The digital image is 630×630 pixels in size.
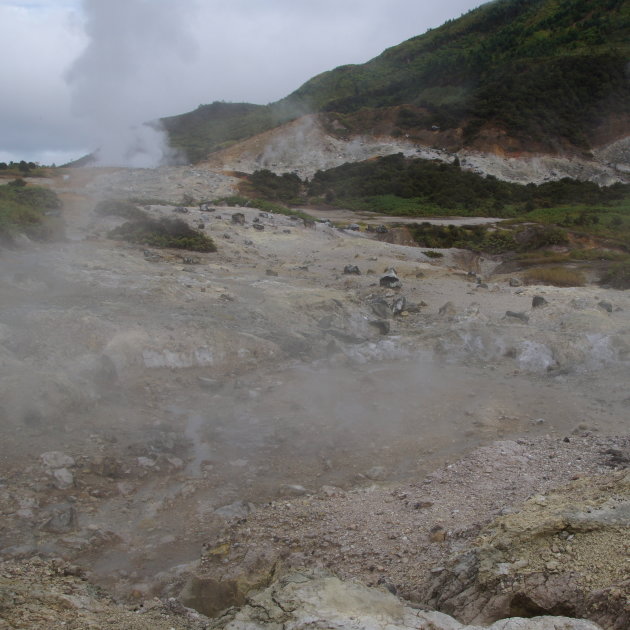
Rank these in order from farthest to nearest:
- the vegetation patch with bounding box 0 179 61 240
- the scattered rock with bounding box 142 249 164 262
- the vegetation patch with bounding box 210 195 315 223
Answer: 1. the vegetation patch with bounding box 210 195 315 223
2. the scattered rock with bounding box 142 249 164 262
3. the vegetation patch with bounding box 0 179 61 240

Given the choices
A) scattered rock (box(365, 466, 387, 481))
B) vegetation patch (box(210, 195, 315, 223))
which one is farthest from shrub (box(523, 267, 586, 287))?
scattered rock (box(365, 466, 387, 481))

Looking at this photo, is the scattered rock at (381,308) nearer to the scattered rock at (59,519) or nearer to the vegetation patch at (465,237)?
the scattered rock at (59,519)

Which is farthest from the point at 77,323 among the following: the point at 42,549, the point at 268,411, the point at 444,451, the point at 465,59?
the point at 465,59

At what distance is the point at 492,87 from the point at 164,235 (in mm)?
41823

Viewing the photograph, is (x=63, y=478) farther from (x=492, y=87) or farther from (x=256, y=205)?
(x=492, y=87)

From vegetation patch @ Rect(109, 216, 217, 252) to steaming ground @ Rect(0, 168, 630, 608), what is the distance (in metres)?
1.72

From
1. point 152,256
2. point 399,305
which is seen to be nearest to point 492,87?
point 399,305

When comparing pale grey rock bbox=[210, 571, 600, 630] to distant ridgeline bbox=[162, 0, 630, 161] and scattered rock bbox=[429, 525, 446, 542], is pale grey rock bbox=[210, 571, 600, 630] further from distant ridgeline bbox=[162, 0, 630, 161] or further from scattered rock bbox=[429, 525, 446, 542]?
distant ridgeline bbox=[162, 0, 630, 161]

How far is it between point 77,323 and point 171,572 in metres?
4.81

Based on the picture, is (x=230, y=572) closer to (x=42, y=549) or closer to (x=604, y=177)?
(x=42, y=549)

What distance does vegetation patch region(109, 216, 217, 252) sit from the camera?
15398 mm

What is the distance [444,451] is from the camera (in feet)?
21.5

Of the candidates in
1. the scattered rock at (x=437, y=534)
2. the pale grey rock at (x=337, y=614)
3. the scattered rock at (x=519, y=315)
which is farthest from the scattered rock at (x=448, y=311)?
the pale grey rock at (x=337, y=614)

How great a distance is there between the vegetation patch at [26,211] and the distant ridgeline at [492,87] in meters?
23.7
